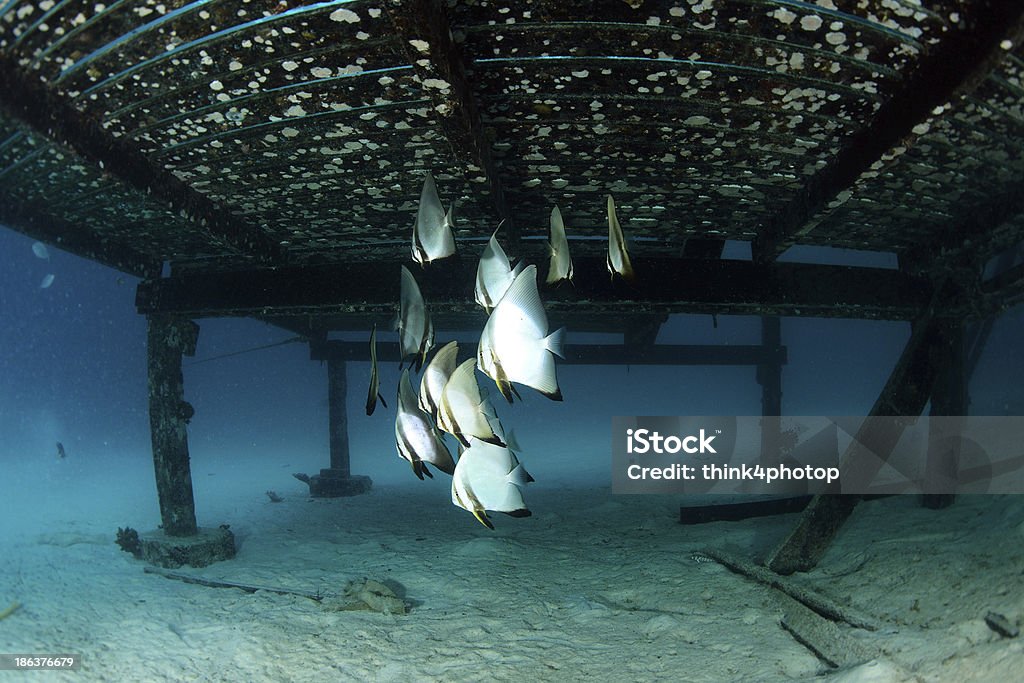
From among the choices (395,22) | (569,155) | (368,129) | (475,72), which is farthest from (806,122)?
(368,129)

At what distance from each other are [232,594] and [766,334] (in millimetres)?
13076

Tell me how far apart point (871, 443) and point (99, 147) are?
733cm

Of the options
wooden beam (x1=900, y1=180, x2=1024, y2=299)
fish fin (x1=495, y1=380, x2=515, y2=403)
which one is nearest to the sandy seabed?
wooden beam (x1=900, y1=180, x2=1024, y2=299)

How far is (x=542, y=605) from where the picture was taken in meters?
5.38

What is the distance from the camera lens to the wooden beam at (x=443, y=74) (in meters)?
2.63

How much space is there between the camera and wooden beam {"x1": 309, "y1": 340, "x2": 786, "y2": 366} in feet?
41.8

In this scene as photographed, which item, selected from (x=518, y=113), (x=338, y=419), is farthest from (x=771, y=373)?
(x=518, y=113)

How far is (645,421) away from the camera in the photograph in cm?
774

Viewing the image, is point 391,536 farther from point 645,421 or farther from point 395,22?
point 395,22

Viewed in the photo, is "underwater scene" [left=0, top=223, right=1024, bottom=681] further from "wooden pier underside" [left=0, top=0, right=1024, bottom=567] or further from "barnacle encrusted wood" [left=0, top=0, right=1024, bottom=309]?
"barnacle encrusted wood" [left=0, top=0, right=1024, bottom=309]

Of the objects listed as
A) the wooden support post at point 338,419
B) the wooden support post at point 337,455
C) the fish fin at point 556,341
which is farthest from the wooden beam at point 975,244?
the wooden support post at point 338,419

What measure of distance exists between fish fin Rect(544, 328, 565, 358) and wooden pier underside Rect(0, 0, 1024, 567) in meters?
1.74

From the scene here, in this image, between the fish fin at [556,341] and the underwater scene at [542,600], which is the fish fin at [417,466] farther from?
the fish fin at [556,341]

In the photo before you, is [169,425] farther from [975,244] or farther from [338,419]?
[975,244]
